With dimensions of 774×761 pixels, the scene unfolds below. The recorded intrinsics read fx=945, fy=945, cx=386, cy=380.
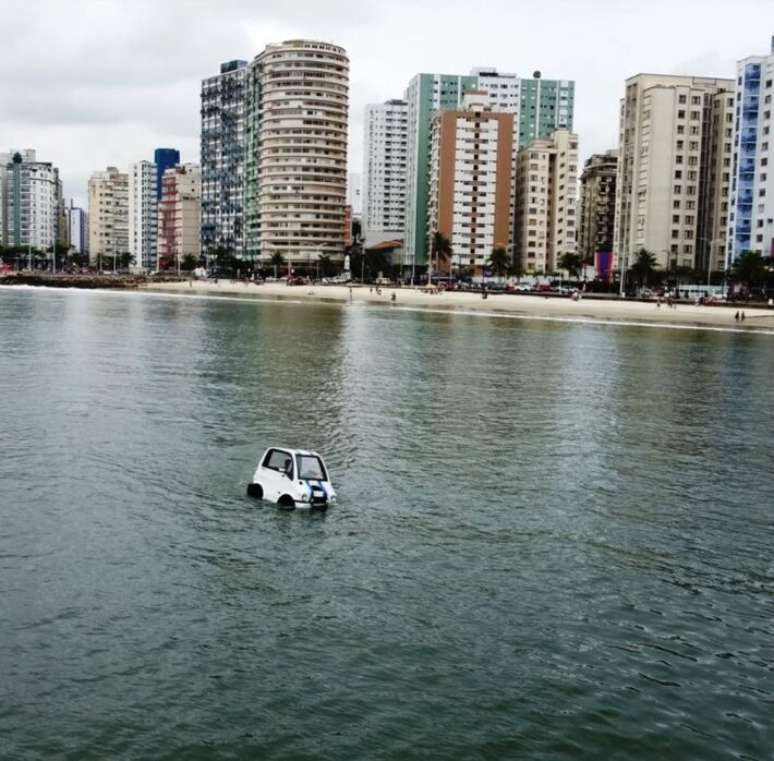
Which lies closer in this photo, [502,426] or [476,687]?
[476,687]

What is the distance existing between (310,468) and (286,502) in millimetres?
1322

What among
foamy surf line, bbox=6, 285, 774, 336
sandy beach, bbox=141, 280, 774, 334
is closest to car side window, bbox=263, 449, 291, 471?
foamy surf line, bbox=6, 285, 774, 336

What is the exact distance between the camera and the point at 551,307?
149625 millimetres

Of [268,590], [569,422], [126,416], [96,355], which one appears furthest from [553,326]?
[268,590]

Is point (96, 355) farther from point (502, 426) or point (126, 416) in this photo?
point (502, 426)

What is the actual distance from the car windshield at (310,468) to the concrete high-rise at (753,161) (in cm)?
13862

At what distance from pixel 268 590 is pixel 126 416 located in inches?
873

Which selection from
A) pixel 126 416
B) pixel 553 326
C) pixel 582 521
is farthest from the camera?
pixel 553 326

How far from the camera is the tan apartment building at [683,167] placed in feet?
577

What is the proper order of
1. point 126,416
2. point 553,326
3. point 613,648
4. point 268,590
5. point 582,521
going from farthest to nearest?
point 553,326
point 126,416
point 582,521
point 268,590
point 613,648

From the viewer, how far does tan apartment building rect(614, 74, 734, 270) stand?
577ft

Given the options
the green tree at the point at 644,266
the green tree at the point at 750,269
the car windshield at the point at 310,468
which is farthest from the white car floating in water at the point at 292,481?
the green tree at the point at 644,266

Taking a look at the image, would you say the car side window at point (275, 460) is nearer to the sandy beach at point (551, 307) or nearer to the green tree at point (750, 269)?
the sandy beach at point (551, 307)

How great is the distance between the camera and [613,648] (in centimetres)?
1711
